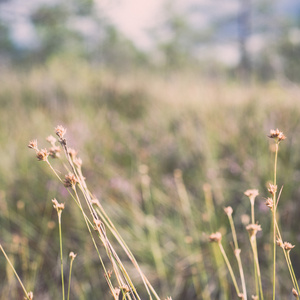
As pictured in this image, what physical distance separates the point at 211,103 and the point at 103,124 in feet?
4.12

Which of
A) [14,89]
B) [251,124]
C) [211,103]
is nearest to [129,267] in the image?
[251,124]

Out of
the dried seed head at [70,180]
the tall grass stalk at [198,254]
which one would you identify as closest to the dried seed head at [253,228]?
the dried seed head at [70,180]

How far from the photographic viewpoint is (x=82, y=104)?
15.7 ft

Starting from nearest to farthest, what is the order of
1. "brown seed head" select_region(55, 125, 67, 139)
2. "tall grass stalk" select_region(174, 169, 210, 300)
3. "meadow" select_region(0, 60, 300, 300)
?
"brown seed head" select_region(55, 125, 67, 139) → "tall grass stalk" select_region(174, 169, 210, 300) → "meadow" select_region(0, 60, 300, 300)

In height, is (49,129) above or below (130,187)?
above

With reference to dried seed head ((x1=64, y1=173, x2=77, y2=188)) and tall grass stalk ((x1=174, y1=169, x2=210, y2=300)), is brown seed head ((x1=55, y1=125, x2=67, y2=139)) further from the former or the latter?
tall grass stalk ((x1=174, y1=169, x2=210, y2=300))

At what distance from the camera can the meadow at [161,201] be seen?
1.49 metres

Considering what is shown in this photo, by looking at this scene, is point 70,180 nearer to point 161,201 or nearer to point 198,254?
point 198,254

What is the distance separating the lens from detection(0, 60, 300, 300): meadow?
1492 millimetres

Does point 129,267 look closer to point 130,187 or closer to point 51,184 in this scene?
point 130,187

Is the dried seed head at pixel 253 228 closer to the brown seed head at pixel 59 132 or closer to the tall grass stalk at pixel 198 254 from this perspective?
the brown seed head at pixel 59 132

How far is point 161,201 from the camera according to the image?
1845 millimetres

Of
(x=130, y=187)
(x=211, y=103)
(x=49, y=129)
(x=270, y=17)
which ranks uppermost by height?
(x=270, y=17)

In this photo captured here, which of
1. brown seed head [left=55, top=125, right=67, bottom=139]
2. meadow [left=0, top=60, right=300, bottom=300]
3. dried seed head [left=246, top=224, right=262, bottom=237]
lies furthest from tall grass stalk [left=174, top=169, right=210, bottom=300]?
brown seed head [left=55, top=125, right=67, bottom=139]
